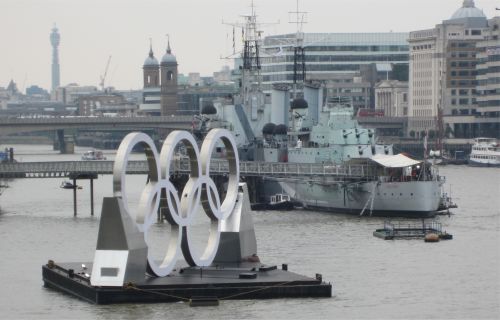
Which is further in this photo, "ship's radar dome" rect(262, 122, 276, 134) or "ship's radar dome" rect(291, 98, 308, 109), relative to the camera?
"ship's radar dome" rect(262, 122, 276, 134)

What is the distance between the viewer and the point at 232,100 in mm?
123438

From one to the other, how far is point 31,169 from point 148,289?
49359 mm

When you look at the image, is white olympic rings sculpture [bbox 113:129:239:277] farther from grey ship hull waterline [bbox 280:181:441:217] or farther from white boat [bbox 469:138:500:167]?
white boat [bbox 469:138:500:167]

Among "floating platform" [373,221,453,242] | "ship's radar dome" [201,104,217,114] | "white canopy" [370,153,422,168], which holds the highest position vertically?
"ship's radar dome" [201,104,217,114]

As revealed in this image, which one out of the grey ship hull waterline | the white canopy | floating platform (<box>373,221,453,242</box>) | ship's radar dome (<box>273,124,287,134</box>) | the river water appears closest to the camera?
the river water

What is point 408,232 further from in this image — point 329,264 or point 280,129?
point 280,129

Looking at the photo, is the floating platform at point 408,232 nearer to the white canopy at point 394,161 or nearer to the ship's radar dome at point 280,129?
the white canopy at point 394,161

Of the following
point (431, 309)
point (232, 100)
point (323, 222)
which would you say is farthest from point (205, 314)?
point (232, 100)

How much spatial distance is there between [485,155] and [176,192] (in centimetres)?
12463

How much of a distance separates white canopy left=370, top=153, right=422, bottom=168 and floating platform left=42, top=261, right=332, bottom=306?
34121 millimetres

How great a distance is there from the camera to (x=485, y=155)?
184m

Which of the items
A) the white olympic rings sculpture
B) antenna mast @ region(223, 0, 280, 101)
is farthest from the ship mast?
the white olympic rings sculpture

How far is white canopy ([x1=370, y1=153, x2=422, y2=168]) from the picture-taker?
97.8 m

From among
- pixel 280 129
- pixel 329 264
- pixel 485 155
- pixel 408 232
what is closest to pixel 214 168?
pixel 280 129
